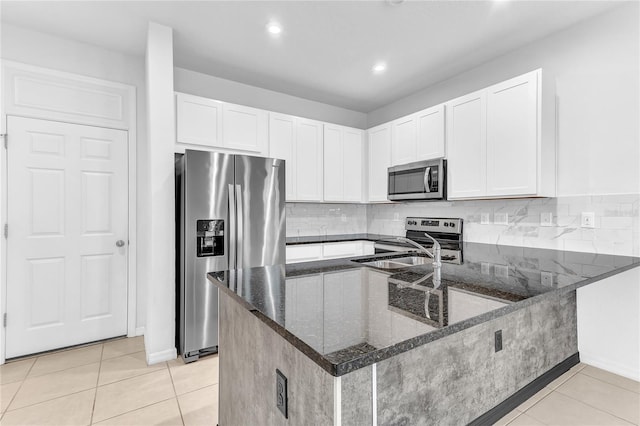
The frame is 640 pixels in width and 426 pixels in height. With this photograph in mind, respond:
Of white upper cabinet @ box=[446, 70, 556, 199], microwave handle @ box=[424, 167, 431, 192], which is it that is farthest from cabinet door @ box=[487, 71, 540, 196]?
microwave handle @ box=[424, 167, 431, 192]

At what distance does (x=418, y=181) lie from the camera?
137 inches

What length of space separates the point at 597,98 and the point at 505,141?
0.68 m

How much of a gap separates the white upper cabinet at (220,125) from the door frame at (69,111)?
0.61 m

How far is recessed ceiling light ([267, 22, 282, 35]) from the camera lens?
2607 mm

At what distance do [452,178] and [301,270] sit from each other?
220 cm

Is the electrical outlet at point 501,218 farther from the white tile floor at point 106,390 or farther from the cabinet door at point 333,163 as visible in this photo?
the white tile floor at point 106,390

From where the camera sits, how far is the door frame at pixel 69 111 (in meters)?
2.64

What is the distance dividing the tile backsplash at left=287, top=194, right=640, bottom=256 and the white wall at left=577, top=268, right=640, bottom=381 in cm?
26

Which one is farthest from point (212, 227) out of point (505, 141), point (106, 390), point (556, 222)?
point (556, 222)

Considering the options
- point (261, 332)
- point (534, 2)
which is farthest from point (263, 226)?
point (534, 2)

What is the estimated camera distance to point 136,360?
2.63 m

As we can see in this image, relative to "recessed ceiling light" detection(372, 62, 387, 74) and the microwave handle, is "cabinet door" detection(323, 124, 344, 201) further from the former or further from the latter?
the microwave handle

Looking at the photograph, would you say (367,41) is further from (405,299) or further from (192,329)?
(192,329)

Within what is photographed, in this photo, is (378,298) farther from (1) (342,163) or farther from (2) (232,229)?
(1) (342,163)
